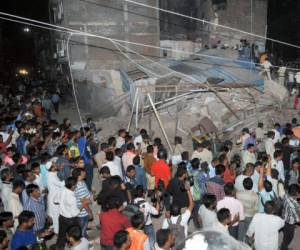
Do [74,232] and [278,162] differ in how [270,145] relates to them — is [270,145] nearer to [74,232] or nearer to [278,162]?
[278,162]

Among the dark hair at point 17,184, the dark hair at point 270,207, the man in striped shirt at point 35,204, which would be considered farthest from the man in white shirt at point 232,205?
the dark hair at point 17,184

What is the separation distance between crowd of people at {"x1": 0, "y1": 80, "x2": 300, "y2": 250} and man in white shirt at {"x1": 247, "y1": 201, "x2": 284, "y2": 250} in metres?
0.01

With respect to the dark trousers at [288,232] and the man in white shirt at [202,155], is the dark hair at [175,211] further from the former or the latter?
the man in white shirt at [202,155]

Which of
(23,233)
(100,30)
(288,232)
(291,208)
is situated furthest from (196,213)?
(100,30)

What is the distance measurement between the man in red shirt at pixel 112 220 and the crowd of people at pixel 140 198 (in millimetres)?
13

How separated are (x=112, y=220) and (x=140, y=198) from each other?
0.89 meters

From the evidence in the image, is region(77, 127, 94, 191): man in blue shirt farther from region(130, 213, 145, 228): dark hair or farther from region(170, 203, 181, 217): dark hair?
region(130, 213, 145, 228): dark hair

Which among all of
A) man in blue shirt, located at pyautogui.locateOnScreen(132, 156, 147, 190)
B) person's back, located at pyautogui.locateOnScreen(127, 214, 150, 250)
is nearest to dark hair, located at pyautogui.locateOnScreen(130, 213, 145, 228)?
person's back, located at pyautogui.locateOnScreen(127, 214, 150, 250)

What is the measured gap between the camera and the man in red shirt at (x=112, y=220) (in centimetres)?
496

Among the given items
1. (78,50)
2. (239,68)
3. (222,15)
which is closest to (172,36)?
(222,15)

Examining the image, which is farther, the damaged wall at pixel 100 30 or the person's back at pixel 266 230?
the damaged wall at pixel 100 30

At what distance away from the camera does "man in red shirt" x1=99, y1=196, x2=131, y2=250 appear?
496 cm

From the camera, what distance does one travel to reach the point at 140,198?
227 inches

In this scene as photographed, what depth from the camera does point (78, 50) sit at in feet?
63.2
